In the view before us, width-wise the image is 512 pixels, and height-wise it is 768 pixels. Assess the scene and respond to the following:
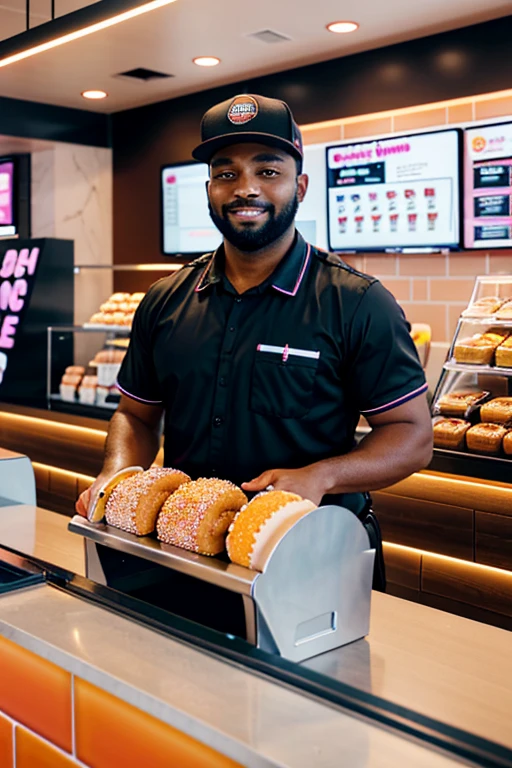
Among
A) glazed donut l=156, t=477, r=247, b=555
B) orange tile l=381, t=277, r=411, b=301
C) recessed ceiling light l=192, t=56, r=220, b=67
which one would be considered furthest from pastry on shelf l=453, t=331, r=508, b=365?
recessed ceiling light l=192, t=56, r=220, b=67

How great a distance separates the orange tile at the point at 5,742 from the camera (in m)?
1.49

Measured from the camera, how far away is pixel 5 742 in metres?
1.50

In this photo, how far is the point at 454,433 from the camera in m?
3.31

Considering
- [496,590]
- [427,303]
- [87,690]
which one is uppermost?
[427,303]

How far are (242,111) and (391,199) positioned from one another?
332 cm

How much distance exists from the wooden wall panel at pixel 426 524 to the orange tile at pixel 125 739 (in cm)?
213

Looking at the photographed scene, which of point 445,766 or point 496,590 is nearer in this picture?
point 445,766

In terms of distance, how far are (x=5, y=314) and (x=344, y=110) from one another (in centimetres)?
246

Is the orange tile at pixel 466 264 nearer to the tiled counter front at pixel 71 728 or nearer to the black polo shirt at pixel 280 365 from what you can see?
the black polo shirt at pixel 280 365

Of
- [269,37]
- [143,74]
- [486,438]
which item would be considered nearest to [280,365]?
[486,438]

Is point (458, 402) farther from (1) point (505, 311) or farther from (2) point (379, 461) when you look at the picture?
(2) point (379, 461)

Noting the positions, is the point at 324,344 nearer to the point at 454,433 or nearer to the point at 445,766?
the point at 445,766

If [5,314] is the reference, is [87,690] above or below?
Answer: below

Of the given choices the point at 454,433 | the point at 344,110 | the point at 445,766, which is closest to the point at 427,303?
the point at 344,110
